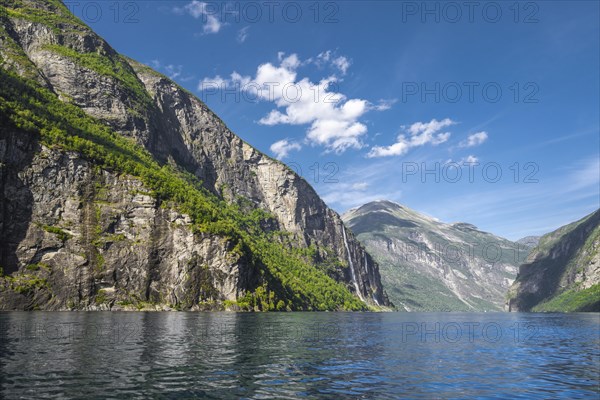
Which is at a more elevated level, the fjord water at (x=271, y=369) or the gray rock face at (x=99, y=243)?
the gray rock face at (x=99, y=243)

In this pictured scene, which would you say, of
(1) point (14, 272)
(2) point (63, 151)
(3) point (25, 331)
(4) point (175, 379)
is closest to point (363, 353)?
(4) point (175, 379)

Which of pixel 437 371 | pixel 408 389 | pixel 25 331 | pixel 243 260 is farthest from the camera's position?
pixel 243 260

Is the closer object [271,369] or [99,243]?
[271,369]

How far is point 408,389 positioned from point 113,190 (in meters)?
132

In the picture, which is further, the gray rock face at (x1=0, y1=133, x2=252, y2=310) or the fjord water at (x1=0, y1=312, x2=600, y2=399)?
the gray rock face at (x1=0, y1=133, x2=252, y2=310)

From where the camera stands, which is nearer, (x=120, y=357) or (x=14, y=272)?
(x=120, y=357)

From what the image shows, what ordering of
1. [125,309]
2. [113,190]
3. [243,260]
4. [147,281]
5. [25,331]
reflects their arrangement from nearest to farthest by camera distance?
[25,331]
[125,309]
[147,281]
[113,190]
[243,260]

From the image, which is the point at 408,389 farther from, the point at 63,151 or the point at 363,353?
the point at 63,151

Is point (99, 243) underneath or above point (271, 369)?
above

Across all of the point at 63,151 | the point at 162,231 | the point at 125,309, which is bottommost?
the point at 125,309

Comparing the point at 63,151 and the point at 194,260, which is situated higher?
the point at 63,151

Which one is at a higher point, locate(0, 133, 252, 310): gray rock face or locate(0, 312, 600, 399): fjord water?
locate(0, 133, 252, 310): gray rock face

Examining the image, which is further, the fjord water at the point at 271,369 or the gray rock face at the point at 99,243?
the gray rock face at the point at 99,243

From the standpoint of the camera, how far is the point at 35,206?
121312mm
